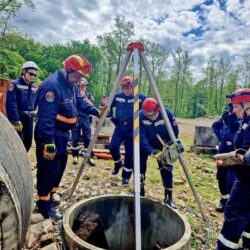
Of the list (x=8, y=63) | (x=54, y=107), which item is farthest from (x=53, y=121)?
(x=8, y=63)

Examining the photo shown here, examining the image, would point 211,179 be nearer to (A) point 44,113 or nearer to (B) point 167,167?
(B) point 167,167

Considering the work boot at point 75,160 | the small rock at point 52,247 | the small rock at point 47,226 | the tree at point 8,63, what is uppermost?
the tree at point 8,63

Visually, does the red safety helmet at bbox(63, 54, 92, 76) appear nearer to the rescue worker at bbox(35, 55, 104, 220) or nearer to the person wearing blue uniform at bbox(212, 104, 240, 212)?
the rescue worker at bbox(35, 55, 104, 220)

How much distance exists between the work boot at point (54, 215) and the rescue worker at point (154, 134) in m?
1.37

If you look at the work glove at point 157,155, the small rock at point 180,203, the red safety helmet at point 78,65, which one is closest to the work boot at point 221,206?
the small rock at point 180,203

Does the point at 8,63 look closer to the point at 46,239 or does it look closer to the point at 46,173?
the point at 46,173

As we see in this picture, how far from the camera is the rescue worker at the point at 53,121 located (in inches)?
134

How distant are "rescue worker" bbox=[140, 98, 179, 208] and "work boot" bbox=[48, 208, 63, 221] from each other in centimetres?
137

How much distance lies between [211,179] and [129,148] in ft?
8.35

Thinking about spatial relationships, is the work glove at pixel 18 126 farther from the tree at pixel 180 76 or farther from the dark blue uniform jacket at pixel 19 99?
the tree at pixel 180 76

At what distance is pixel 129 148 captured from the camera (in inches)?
215

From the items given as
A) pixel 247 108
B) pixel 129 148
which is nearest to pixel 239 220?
pixel 247 108

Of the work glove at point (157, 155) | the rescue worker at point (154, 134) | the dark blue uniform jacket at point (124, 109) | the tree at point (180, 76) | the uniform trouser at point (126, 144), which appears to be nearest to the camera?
the work glove at point (157, 155)

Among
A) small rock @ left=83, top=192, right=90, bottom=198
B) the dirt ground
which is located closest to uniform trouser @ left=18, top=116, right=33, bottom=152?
the dirt ground
